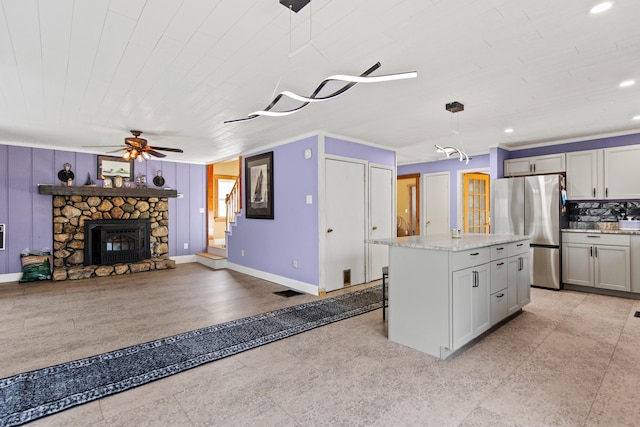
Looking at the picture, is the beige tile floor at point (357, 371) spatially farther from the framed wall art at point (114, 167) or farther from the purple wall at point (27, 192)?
Result: the framed wall art at point (114, 167)

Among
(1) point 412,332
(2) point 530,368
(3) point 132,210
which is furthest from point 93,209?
(2) point 530,368

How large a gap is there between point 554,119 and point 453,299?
3.11 m

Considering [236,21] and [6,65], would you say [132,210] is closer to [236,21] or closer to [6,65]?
[6,65]

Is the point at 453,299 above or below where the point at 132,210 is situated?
below

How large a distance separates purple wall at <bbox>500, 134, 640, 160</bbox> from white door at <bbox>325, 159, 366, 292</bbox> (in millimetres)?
2883

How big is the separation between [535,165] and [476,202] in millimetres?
1664

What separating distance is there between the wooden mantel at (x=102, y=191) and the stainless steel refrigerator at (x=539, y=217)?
6.49 m

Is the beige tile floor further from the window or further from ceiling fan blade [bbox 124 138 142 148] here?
the window

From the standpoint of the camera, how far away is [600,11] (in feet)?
6.43

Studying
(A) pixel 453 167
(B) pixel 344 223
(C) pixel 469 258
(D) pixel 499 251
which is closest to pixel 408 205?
(A) pixel 453 167

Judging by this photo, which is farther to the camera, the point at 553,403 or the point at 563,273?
the point at 563,273

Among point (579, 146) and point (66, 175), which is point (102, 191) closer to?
point (66, 175)

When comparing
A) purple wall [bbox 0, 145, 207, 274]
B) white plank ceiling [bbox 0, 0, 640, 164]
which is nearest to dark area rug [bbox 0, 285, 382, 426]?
white plank ceiling [bbox 0, 0, 640, 164]

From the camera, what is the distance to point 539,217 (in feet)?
16.5
